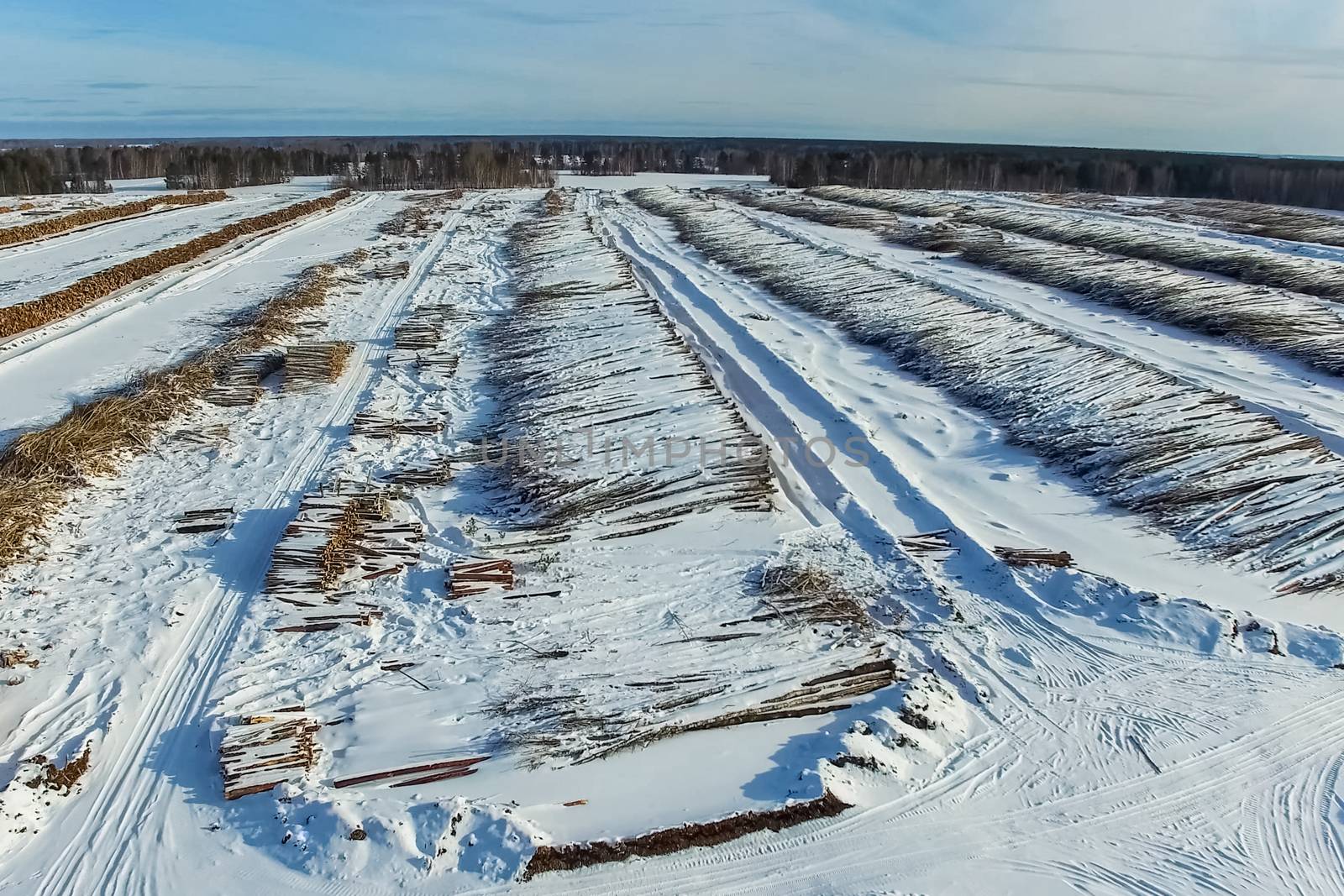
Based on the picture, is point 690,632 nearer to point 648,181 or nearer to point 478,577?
point 478,577

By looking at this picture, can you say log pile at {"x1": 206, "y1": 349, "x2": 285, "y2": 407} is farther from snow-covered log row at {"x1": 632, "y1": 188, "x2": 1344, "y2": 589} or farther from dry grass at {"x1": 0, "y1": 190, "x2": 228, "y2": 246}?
dry grass at {"x1": 0, "y1": 190, "x2": 228, "y2": 246}

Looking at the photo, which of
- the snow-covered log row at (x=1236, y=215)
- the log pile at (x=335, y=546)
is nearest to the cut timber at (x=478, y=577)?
the log pile at (x=335, y=546)

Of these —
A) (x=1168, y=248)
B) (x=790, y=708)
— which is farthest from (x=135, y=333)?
(x=1168, y=248)

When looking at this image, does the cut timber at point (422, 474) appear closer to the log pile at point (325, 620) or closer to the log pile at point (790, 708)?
the log pile at point (325, 620)

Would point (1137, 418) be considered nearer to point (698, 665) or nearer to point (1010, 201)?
point (698, 665)

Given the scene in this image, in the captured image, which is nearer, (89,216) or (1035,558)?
(1035,558)

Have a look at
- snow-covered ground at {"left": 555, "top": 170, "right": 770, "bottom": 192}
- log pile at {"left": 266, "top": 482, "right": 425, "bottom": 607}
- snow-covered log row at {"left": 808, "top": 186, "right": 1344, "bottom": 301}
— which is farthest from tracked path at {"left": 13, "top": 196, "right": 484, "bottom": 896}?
snow-covered ground at {"left": 555, "top": 170, "right": 770, "bottom": 192}

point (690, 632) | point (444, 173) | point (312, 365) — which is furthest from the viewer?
point (444, 173)
